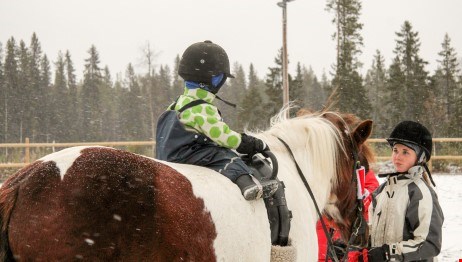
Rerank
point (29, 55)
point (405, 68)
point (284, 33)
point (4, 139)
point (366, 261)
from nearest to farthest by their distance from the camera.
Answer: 1. point (366, 261)
2. point (284, 33)
3. point (405, 68)
4. point (4, 139)
5. point (29, 55)

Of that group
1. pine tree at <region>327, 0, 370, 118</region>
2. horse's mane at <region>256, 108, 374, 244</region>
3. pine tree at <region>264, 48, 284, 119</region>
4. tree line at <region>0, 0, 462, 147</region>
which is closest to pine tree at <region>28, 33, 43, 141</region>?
tree line at <region>0, 0, 462, 147</region>

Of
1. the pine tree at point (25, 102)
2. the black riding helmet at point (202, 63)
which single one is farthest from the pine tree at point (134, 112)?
the black riding helmet at point (202, 63)

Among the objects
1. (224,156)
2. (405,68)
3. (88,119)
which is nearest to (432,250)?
(224,156)

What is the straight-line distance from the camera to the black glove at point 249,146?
7.82 ft

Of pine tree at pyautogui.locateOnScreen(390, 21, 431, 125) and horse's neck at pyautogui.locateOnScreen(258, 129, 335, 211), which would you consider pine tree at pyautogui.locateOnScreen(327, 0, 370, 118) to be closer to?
pine tree at pyautogui.locateOnScreen(390, 21, 431, 125)

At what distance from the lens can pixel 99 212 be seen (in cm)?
166

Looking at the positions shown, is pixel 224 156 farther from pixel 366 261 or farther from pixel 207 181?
pixel 366 261

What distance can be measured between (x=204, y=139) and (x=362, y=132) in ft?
4.52

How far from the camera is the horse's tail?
163 centimetres

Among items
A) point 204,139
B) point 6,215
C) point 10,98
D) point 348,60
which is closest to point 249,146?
point 204,139

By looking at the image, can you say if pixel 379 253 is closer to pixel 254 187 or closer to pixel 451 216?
pixel 254 187

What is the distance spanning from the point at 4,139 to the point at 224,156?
50.7 metres

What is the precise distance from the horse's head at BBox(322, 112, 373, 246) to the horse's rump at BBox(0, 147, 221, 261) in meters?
1.47

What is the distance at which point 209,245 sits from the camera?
1.88 m
